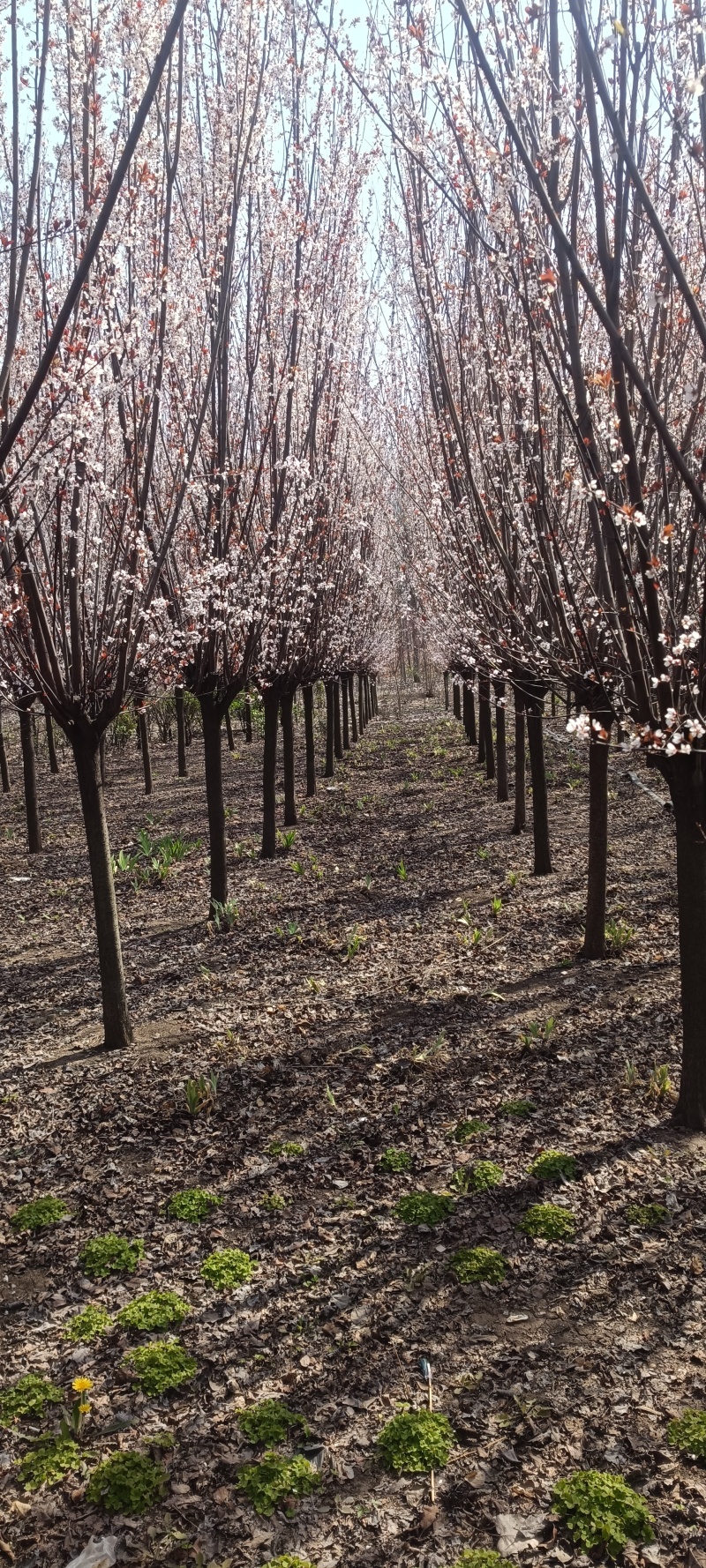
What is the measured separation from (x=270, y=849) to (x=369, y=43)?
7.74 m

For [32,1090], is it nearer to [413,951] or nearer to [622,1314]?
[413,951]

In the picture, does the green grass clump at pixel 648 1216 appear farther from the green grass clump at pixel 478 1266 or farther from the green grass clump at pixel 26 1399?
the green grass clump at pixel 26 1399

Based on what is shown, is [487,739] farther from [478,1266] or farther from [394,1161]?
[478,1266]

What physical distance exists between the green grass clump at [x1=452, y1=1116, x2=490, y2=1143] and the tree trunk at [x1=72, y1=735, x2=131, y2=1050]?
2.40 m

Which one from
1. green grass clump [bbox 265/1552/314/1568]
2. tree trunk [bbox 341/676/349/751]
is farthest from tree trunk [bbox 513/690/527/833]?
tree trunk [bbox 341/676/349/751]

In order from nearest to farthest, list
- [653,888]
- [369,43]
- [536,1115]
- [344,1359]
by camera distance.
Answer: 1. [344,1359]
2. [369,43]
3. [536,1115]
4. [653,888]

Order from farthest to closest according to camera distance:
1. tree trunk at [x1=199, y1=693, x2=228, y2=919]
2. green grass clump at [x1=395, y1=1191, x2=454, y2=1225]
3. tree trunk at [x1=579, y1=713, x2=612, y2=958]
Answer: tree trunk at [x1=199, y1=693, x2=228, y2=919] → tree trunk at [x1=579, y1=713, x2=612, y2=958] → green grass clump at [x1=395, y1=1191, x2=454, y2=1225]

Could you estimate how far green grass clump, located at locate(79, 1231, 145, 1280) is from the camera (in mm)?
3943

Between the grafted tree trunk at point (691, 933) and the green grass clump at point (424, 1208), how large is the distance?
52.0 inches

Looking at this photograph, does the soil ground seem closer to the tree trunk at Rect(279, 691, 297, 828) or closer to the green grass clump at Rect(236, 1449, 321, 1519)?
the green grass clump at Rect(236, 1449, 321, 1519)

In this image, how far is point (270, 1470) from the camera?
290 cm

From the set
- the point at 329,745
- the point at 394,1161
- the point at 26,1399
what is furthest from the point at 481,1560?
the point at 329,745

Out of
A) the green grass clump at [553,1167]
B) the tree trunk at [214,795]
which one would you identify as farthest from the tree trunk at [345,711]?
the green grass clump at [553,1167]

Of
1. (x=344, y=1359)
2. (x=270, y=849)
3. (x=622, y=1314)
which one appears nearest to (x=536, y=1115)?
(x=622, y=1314)
